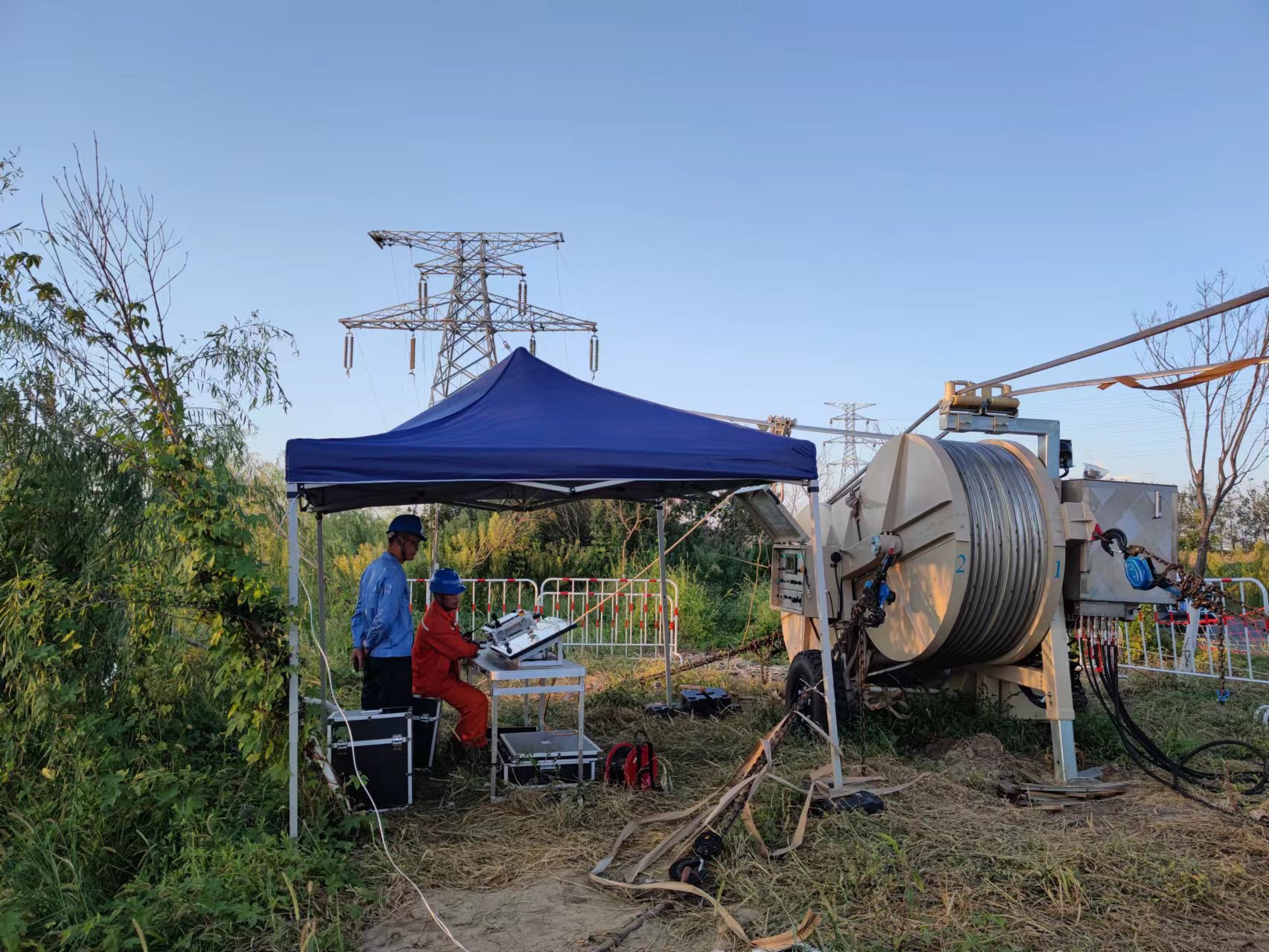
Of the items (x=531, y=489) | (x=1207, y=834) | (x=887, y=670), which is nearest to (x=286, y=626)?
(x=531, y=489)

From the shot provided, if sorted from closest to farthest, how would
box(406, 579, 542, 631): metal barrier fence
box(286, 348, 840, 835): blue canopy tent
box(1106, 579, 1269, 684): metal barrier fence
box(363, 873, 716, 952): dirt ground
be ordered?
box(363, 873, 716, 952): dirt ground → box(286, 348, 840, 835): blue canopy tent → box(1106, 579, 1269, 684): metal barrier fence → box(406, 579, 542, 631): metal barrier fence

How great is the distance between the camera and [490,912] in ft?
14.6

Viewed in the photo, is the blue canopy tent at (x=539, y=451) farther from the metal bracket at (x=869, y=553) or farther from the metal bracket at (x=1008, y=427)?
the metal bracket at (x=1008, y=427)

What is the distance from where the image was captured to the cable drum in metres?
6.70

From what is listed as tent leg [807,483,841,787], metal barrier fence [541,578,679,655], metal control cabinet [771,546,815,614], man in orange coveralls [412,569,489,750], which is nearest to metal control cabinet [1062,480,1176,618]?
tent leg [807,483,841,787]

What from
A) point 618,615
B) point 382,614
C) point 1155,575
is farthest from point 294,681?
point 618,615

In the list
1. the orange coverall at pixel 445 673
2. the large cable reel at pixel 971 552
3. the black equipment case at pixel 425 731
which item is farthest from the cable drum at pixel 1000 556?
the black equipment case at pixel 425 731

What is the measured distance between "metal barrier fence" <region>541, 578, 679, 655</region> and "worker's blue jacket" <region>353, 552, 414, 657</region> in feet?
23.1

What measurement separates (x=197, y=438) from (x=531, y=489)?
2.85m

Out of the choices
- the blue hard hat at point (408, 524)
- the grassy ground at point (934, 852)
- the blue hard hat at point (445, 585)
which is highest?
the blue hard hat at point (408, 524)

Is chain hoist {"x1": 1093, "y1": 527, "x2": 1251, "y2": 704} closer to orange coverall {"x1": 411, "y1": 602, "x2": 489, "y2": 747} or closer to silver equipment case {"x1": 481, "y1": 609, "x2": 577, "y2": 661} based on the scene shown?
silver equipment case {"x1": 481, "y1": 609, "x2": 577, "y2": 661}

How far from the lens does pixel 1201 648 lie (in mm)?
11977

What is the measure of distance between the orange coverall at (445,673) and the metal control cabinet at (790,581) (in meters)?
3.10

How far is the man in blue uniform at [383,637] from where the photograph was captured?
6523 mm
